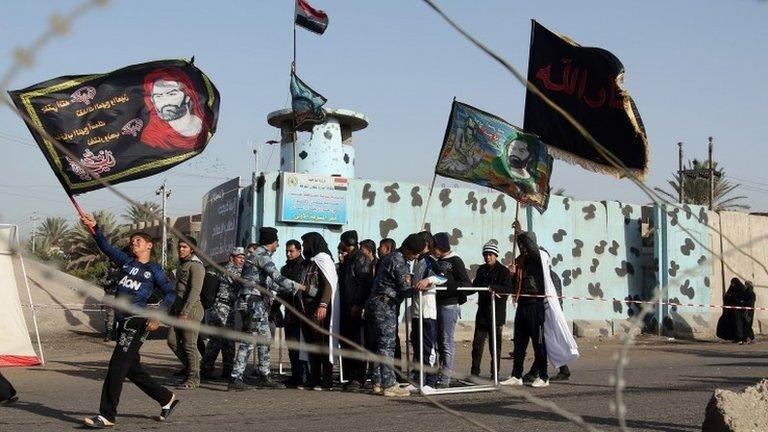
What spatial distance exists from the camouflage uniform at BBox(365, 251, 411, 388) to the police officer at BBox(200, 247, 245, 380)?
7.45 ft

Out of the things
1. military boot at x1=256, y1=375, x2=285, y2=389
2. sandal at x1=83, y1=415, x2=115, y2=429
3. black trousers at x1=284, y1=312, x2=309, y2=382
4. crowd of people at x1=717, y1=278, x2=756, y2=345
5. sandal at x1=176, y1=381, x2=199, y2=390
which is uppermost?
crowd of people at x1=717, y1=278, x2=756, y2=345

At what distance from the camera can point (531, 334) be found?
1075 cm

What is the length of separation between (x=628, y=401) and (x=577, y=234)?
13378 millimetres

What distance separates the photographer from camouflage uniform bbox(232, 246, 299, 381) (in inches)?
420

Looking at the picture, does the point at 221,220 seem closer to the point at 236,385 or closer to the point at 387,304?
the point at 236,385

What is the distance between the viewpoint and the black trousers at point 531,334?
1070 cm

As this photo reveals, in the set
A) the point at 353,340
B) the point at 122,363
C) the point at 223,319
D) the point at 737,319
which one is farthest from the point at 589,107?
the point at 737,319

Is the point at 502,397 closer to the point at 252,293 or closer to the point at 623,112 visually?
the point at 252,293

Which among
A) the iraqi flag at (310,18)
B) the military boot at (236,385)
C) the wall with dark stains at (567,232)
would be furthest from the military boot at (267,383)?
the iraqi flag at (310,18)

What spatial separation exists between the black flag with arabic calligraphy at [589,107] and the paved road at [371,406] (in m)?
2.23

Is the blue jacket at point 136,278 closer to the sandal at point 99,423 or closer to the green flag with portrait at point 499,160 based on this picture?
the sandal at point 99,423

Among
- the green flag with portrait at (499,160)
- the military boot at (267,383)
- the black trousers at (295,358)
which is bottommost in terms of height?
the military boot at (267,383)

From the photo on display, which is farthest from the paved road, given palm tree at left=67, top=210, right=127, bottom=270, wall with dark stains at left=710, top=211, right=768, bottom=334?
palm tree at left=67, top=210, right=127, bottom=270

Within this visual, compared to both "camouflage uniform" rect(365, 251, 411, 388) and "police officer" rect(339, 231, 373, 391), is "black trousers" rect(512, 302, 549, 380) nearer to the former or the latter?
"camouflage uniform" rect(365, 251, 411, 388)
